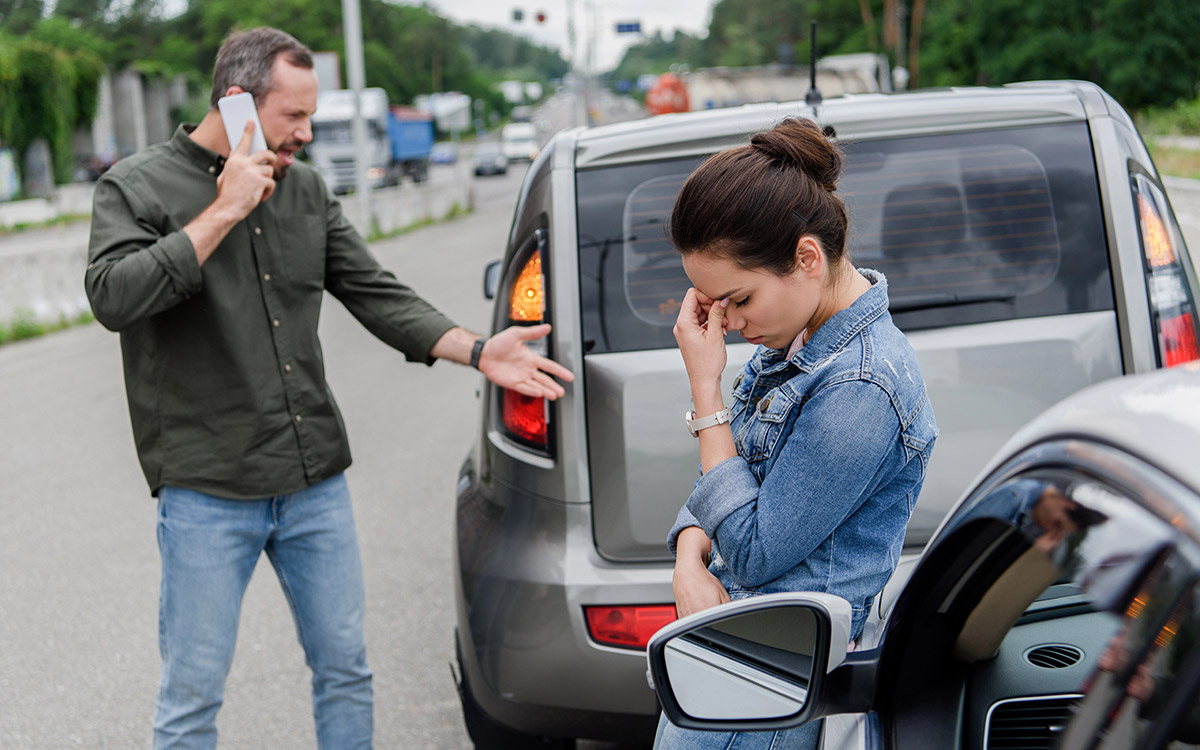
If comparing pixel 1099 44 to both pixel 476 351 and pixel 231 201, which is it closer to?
pixel 476 351

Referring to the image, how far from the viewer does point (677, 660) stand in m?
1.64

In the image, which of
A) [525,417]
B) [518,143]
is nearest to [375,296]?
[525,417]

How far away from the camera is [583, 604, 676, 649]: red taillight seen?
2.80m

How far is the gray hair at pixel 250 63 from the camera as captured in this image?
111 inches

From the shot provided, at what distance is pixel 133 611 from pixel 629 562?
3.02 meters

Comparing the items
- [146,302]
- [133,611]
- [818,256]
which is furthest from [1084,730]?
[133,611]

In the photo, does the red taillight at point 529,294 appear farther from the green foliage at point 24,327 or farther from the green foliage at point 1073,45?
the green foliage at point 1073,45

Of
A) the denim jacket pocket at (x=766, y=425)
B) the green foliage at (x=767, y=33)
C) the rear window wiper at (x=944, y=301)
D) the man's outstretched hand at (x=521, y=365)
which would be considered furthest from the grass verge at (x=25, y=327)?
the green foliage at (x=767, y=33)

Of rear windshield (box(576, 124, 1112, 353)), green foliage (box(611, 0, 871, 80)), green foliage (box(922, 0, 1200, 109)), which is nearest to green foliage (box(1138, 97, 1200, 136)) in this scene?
green foliage (box(922, 0, 1200, 109))

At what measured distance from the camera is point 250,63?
283 centimetres

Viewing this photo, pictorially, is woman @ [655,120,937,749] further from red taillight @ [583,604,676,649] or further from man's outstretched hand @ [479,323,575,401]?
man's outstretched hand @ [479,323,575,401]

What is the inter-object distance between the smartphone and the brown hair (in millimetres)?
1435

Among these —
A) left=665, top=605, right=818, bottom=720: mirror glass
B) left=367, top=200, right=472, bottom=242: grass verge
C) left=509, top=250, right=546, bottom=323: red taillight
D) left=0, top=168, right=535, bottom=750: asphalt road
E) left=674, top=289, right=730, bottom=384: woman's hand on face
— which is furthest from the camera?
left=367, top=200, right=472, bottom=242: grass verge

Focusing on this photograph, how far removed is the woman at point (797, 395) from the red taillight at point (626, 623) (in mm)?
1008
